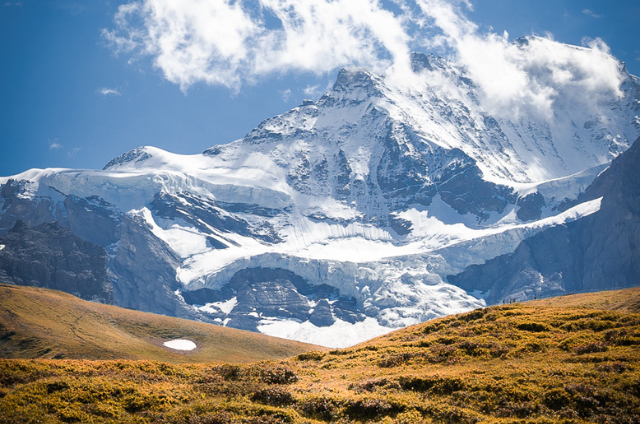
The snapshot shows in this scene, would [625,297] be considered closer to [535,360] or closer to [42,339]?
[535,360]

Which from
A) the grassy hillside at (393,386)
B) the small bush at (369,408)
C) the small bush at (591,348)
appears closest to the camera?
the grassy hillside at (393,386)

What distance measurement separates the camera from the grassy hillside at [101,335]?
419 ft

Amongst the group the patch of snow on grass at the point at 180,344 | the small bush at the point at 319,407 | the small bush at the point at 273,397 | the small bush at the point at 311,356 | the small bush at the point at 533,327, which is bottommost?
the small bush at the point at 319,407

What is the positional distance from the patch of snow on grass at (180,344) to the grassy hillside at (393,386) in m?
121

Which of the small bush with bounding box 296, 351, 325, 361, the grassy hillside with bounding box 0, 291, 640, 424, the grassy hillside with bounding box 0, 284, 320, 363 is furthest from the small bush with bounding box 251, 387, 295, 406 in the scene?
the grassy hillside with bounding box 0, 284, 320, 363

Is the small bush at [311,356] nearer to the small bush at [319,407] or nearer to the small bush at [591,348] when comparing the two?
the small bush at [319,407]

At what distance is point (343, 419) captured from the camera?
27.6m

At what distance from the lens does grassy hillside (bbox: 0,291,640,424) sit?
2670 cm

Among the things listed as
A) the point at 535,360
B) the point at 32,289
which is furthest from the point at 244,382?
the point at 32,289

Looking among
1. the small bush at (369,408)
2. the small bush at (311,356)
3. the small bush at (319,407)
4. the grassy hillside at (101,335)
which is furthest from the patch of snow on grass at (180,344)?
the small bush at (369,408)

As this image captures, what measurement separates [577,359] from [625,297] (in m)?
26.8

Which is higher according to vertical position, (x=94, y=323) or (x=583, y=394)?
(x=94, y=323)

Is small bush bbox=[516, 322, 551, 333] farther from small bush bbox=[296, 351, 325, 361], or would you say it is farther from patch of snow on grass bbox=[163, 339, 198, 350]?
patch of snow on grass bbox=[163, 339, 198, 350]

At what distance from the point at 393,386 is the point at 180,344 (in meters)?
135
